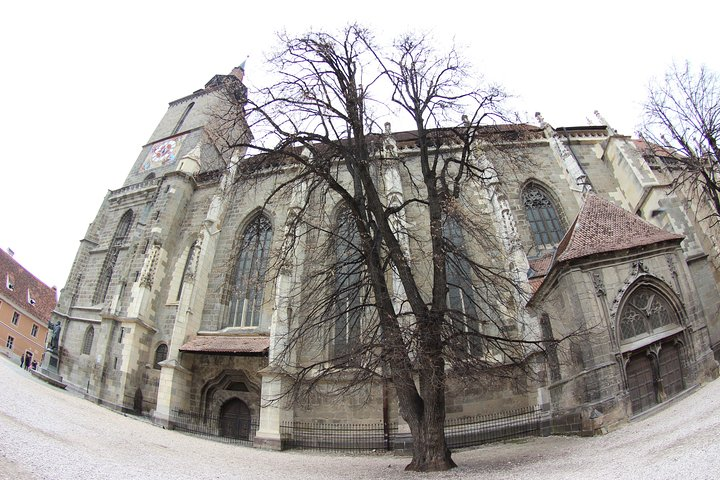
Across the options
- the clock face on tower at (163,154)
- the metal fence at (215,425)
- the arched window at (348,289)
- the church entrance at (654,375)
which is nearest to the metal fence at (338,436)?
the metal fence at (215,425)

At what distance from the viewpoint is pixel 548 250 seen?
15.2 m

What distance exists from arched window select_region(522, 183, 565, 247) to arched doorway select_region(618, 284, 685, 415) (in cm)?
565

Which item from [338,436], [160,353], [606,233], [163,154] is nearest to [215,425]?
[160,353]

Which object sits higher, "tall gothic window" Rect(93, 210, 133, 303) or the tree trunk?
"tall gothic window" Rect(93, 210, 133, 303)

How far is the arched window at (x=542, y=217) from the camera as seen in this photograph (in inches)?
612

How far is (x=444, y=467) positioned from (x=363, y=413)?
5.97 metres

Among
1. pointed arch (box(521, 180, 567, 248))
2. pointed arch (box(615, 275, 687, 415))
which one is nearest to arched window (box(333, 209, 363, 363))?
pointed arch (box(615, 275, 687, 415))

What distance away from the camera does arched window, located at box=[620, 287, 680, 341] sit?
966 cm

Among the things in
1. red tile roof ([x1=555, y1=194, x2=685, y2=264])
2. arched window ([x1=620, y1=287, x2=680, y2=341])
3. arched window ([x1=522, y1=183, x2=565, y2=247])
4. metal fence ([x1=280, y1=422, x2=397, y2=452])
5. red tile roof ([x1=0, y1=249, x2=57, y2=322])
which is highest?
red tile roof ([x1=0, y1=249, x2=57, y2=322])

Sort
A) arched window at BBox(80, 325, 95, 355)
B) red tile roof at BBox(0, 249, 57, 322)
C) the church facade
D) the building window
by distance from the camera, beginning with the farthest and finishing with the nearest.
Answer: red tile roof at BBox(0, 249, 57, 322) < the building window < arched window at BBox(80, 325, 95, 355) < the church facade

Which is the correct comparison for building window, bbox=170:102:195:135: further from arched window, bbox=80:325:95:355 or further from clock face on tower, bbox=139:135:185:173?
arched window, bbox=80:325:95:355

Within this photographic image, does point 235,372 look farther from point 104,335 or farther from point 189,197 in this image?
point 189,197

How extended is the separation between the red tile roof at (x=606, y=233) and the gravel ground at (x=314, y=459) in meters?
3.57

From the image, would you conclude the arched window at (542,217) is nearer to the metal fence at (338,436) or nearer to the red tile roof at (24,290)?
the metal fence at (338,436)
